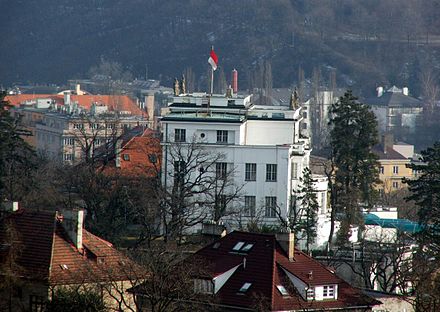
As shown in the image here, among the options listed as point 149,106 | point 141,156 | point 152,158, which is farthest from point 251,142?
point 149,106

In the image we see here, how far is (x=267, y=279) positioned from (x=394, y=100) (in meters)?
142

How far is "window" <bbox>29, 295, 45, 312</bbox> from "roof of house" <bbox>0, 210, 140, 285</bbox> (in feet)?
1.66

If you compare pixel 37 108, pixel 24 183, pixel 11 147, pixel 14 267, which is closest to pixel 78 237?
pixel 14 267

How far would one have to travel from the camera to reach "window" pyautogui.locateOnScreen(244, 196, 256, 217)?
80.4m

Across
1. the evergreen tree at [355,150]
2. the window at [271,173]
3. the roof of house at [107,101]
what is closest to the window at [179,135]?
the window at [271,173]

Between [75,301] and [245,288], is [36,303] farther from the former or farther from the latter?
[245,288]

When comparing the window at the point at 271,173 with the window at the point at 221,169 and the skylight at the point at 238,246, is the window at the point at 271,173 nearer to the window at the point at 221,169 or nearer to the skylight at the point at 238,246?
the window at the point at 221,169

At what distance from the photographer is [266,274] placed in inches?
2114

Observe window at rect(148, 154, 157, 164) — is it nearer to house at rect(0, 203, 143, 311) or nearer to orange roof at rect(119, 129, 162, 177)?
orange roof at rect(119, 129, 162, 177)

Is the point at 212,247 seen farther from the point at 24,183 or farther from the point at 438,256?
the point at 24,183

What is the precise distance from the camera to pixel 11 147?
83.1m

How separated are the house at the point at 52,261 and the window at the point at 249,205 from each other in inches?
979

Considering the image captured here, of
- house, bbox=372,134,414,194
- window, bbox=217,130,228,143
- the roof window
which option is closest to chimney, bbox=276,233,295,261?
the roof window

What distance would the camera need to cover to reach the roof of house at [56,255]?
52.3 m
